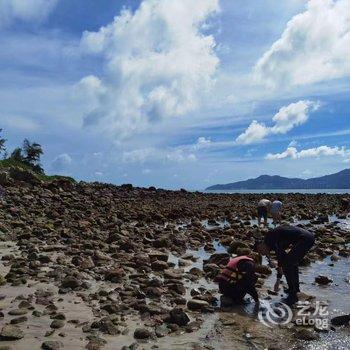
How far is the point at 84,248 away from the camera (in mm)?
16719

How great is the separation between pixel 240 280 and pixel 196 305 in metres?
1.33

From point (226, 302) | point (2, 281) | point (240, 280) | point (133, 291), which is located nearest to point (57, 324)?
point (133, 291)

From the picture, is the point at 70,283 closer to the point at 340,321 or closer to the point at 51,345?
the point at 51,345

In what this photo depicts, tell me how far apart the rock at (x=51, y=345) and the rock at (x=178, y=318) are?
7.49 feet

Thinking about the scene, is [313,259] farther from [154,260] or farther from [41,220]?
[41,220]

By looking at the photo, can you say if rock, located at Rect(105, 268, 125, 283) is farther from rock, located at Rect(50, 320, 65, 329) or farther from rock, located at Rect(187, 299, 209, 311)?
rock, located at Rect(50, 320, 65, 329)

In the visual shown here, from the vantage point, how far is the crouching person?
36.6 ft

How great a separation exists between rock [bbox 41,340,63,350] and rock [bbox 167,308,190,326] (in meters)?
2.28

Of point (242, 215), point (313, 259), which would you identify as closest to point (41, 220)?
point (313, 259)

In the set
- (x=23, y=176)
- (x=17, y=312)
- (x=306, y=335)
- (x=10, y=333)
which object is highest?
(x=23, y=176)

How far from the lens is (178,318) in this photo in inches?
368

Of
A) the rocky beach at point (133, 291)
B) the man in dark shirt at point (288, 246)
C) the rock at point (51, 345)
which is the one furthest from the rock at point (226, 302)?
the rock at point (51, 345)

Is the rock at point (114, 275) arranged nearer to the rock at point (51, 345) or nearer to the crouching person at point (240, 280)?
the crouching person at point (240, 280)

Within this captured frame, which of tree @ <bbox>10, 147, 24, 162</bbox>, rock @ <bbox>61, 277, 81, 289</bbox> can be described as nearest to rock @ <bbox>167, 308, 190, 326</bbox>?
rock @ <bbox>61, 277, 81, 289</bbox>
